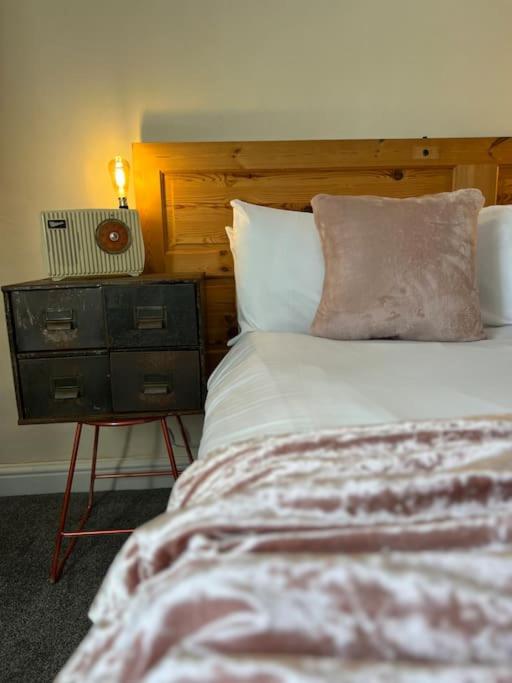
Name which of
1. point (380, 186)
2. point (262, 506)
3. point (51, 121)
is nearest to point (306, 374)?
point (262, 506)

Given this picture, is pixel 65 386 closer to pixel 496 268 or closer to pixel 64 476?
pixel 64 476

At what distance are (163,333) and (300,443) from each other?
937 millimetres

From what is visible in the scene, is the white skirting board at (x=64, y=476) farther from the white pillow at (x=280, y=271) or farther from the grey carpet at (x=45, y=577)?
the white pillow at (x=280, y=271)

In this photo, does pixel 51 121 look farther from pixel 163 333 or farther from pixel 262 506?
pixel 262 506

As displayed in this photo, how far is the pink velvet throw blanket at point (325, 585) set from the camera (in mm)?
329

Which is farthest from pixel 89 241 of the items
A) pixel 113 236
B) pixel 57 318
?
pixel 57 318

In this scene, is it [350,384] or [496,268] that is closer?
[350,384]

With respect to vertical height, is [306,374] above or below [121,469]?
above

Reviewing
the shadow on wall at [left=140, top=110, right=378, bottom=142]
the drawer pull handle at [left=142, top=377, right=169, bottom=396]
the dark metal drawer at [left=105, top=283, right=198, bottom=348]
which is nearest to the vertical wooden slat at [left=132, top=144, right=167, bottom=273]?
the shadow on wall at [left=140, top=110, right=378, bottom=142]

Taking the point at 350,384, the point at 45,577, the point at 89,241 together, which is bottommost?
the point at 45,577

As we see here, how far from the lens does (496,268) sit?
1.48 metres

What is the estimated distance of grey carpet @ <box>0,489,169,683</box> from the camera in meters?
1.19

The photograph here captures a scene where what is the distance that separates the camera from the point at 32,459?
6.34 ft

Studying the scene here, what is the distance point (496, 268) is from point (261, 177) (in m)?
0.83
